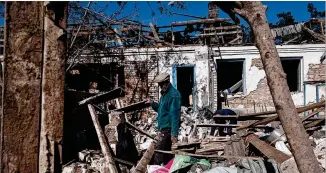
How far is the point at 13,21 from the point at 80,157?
17.2 feet

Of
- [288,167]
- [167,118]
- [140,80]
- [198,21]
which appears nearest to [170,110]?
[167,118]

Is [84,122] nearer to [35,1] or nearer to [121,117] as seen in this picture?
[121,117]

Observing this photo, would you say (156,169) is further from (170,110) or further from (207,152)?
(207,152)

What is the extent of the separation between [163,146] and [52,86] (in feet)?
14.1

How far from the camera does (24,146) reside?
179 cm

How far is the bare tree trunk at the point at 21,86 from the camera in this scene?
1.77 metres

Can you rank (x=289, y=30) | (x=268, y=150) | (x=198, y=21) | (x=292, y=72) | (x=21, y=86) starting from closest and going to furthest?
(x=21, y=86)
(x=268, y=150)
(x=198, y=21)
(x=292, y=72)
(x=289, y=30)

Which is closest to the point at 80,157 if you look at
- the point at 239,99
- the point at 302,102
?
the point at 239,99

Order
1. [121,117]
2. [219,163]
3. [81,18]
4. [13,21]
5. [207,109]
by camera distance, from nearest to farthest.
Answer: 1. [13,21]
2. [219,163]
3. [121,117]
4. [81,18]
5. [207,109]

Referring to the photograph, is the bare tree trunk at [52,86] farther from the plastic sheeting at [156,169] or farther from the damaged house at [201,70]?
the damaged house at [201,70]

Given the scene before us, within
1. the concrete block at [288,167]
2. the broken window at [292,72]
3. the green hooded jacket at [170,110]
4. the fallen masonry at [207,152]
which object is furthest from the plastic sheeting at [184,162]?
the broken window at [292,72]

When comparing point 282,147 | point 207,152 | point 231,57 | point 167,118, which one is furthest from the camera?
point 231,57

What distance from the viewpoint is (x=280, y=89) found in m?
2.41

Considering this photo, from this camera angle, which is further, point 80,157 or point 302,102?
point 302,102
